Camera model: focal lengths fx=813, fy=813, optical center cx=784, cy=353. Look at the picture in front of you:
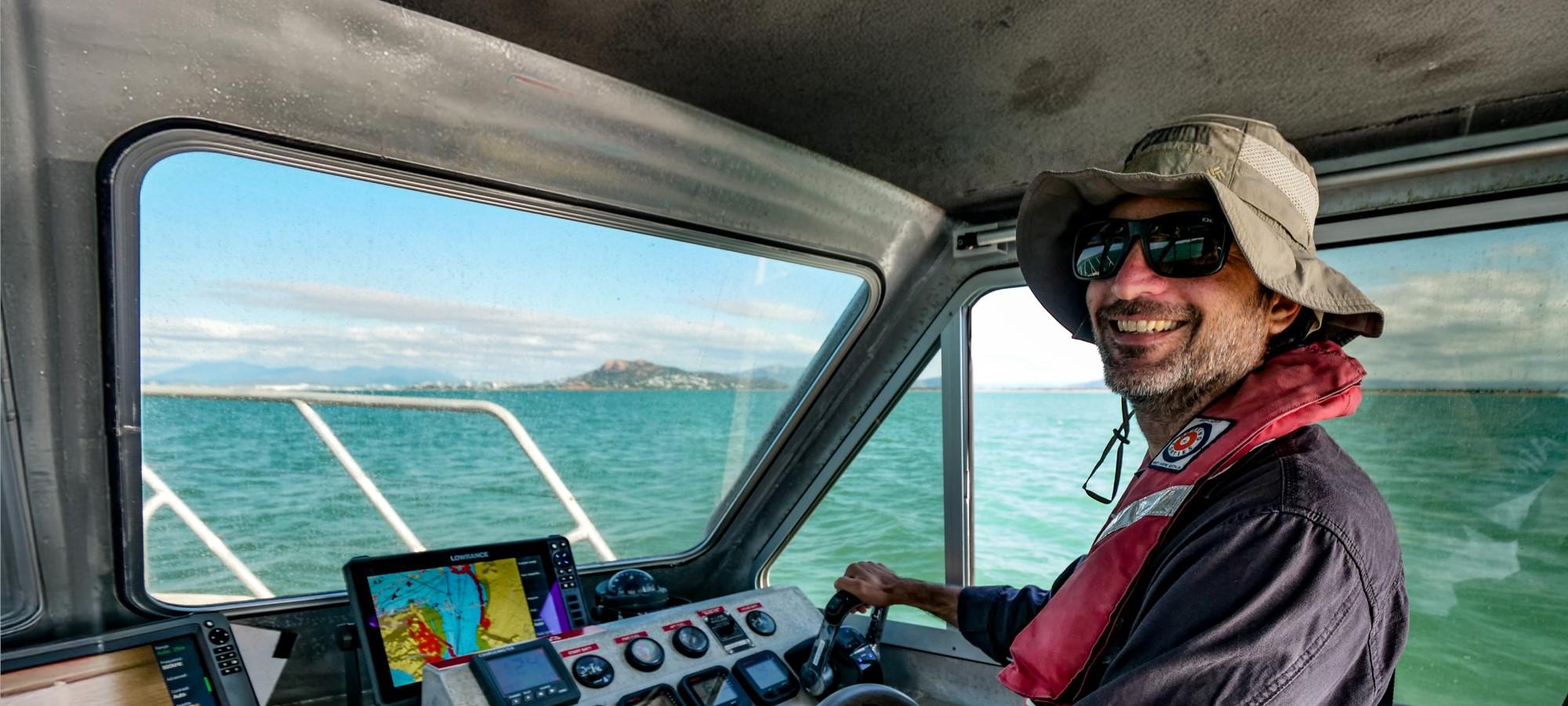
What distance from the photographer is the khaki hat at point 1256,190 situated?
1.42 meters

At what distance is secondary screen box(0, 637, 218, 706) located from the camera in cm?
176

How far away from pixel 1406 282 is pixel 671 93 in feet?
7.04

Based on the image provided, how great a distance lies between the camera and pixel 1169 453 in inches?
58.5

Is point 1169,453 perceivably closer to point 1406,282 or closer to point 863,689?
point 863,689

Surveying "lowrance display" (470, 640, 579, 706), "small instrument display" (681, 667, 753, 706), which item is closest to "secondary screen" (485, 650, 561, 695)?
"lowrance display" (470, 640, 579, 706)

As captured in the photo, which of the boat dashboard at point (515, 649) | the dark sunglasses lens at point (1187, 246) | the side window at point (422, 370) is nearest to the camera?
the dark sunglasses lens at point (1187, 246)

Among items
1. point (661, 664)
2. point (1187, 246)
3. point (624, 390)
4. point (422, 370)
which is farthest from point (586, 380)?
point (1187, 246)

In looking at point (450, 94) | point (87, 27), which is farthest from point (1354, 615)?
point (87, 27)

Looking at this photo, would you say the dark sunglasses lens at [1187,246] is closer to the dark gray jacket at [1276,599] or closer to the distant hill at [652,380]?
the dark gray jacket at [1276,599]

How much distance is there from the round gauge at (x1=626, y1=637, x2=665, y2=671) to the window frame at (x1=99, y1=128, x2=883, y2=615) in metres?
0.98

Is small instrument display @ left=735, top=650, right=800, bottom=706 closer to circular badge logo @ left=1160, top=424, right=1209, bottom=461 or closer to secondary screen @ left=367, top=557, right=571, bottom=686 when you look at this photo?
secondary screen @ left=367, top=557, right=571, bottom=686

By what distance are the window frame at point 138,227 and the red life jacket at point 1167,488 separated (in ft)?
5.21

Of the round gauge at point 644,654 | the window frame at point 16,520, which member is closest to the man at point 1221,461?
the round gauge at point 644,654

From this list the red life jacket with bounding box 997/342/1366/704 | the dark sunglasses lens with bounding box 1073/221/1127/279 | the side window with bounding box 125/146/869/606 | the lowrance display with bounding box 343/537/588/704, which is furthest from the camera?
the lowrance display with bounding box 343/537/588/704
